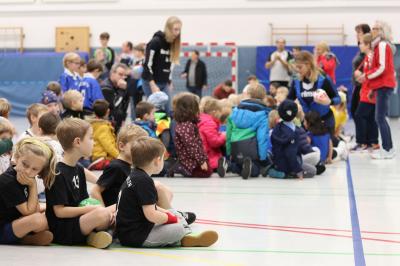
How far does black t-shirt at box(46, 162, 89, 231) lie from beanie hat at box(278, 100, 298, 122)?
3.68m

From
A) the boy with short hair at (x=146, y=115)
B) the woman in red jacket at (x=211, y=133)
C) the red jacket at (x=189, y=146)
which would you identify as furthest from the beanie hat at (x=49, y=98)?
the woman in red jacket at (x=211, y=133)

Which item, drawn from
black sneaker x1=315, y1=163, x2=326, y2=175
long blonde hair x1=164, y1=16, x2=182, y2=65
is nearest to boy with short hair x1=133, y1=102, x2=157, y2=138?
long blonde hair x1=164, y1=16, x2=182, y2=65

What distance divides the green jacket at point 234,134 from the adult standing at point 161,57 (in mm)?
1460

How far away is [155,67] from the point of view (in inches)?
384

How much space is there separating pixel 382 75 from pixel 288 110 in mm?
2463

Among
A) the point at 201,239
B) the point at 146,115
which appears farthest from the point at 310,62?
the point at 201,239

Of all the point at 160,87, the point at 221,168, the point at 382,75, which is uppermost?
the point at 382,75

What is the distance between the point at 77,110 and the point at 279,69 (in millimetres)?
9714

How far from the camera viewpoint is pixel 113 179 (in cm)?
522

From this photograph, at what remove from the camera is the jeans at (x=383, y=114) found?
9.91m

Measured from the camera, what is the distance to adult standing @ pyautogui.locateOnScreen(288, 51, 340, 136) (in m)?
9.25

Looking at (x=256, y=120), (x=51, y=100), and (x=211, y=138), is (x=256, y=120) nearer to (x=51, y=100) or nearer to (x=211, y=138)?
(x=211, y=138)

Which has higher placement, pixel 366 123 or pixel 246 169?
pixel 366 123

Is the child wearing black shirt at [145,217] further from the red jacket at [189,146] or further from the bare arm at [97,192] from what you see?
the red jacket at [189,146]
